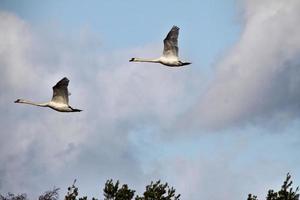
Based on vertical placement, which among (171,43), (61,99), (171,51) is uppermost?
(171,43)

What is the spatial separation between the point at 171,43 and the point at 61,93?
675 cm

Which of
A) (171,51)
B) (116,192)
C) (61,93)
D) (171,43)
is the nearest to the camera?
(61,93)

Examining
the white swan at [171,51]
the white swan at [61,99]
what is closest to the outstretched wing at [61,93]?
the white swan at [61,99]

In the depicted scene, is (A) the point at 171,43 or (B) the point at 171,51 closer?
(A) the point at 171,43

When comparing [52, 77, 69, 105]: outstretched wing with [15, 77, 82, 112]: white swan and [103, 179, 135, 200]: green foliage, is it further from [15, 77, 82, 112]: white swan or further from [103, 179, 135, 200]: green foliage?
[103, 179, 135, 200]: green foliage

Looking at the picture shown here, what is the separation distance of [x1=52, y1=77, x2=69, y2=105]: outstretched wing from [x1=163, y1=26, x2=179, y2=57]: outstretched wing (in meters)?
6.02

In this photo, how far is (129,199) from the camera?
234 ft

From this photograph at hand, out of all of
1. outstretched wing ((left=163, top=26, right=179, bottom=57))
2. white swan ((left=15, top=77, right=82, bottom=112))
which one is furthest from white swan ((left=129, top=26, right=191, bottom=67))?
white swan ((left=15, top=77, right=82, bottom=112))

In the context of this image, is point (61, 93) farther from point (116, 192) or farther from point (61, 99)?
point (116, 192)

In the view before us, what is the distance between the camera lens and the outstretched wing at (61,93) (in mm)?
51781

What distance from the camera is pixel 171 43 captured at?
52.8 metres

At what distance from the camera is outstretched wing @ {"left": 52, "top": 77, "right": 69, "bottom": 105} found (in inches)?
2039

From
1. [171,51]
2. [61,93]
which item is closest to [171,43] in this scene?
[171,51]

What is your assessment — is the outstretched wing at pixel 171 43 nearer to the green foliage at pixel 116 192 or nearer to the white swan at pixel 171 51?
the white swan at pixel 171 51
